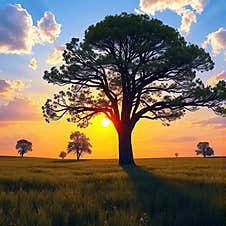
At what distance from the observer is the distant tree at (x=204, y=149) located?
116438mm

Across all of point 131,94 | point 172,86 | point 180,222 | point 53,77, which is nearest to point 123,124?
point 131,94

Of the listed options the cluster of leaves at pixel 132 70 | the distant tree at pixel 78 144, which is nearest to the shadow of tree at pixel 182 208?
the cluster of leaves at pixel 132 70

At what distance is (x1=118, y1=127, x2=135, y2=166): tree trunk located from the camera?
32.6m

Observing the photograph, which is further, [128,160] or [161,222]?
[128,160]

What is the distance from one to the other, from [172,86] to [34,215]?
27600 mm

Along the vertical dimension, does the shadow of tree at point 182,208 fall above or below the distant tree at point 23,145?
below

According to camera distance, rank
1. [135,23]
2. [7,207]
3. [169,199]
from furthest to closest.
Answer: [135,23]
[169,199]
[7,207]

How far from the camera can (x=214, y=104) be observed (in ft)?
105

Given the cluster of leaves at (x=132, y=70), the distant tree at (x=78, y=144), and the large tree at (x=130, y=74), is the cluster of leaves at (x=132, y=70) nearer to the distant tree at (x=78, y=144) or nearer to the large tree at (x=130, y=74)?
the large tree at (x=130, y=74)

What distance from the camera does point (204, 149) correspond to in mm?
117000

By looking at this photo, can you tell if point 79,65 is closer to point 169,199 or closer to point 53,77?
point 53,77

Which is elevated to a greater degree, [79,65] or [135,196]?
[79,65]

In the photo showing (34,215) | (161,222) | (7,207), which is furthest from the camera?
(7,207)

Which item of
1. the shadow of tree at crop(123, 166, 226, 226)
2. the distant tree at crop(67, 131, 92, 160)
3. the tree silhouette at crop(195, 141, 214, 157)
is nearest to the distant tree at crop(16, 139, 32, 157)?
the distant tree at crop(67, 131, 92, 160)
